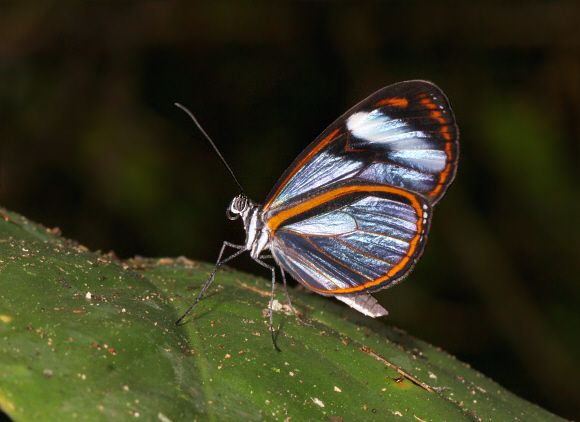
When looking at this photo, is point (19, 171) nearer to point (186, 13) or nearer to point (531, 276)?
point (186, 13)

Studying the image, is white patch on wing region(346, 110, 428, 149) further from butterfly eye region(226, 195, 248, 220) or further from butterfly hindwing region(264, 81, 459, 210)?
butterfly eye region(226, 195, 248, 220)

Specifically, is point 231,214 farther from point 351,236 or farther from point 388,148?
point 388,148

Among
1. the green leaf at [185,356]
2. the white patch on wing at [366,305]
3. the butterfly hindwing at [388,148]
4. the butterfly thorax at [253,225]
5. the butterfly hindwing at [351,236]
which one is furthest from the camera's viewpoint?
the butterfly thorax at [253,225]

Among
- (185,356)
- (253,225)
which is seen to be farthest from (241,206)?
(185,356)

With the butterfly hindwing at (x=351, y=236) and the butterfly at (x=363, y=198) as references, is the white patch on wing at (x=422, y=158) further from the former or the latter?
the butterfly hindwing at (x=351, y=236)

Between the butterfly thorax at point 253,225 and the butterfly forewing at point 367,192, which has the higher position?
the butterfly forewing at point 367,192

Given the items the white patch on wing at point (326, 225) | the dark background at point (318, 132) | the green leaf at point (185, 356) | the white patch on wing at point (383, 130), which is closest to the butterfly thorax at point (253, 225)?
the white patch on wing at point (326, 225)

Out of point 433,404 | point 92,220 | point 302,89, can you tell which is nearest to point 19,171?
point 92,220
